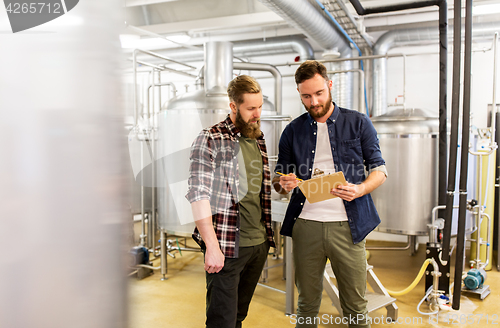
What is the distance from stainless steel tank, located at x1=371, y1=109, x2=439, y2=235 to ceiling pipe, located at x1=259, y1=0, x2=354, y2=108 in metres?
1.17

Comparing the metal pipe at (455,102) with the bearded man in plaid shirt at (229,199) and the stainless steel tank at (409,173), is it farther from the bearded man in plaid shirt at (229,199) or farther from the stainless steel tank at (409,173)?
the bearded man in plaid shirt at (229,199)

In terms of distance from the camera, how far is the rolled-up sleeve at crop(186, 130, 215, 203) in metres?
1.42

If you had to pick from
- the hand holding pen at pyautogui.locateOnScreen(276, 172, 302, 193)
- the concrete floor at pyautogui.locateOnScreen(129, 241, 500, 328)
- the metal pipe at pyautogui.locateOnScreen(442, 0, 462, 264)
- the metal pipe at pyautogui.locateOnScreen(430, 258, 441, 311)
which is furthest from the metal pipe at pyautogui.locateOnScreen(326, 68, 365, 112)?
the hand holding pen at pyautogui.locateOnScreen(276, 172, 302, 193)

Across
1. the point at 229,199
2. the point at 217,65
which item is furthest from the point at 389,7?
the point at 229,199

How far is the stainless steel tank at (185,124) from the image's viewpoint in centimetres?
333

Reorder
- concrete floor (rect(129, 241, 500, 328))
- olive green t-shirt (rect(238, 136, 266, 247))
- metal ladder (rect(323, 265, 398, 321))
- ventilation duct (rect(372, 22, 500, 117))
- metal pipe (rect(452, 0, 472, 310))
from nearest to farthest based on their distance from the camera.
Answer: olive green t-shirt (rect(238, 136, 266, 247))
metal pipe (rect(452, 0, 472, 310))
metal ladder (rect(323, 265, 398, 321))
concrete floor (rect(129, 241, 500, 328))
ventilation duct (rect(372, 22, 500, 117))

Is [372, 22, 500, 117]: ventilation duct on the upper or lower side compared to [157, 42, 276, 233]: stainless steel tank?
upper

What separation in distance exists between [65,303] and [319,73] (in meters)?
→ 1.47

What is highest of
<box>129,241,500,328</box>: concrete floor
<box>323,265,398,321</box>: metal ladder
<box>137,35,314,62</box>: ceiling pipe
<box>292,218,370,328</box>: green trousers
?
<box>137,35,314,62</box>: ceiling pipe

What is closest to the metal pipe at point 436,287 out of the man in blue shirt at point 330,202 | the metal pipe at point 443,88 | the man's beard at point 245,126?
the metal pipe at point 443,88

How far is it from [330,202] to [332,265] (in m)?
0.29

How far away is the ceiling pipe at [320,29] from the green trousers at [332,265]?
6.42 ft

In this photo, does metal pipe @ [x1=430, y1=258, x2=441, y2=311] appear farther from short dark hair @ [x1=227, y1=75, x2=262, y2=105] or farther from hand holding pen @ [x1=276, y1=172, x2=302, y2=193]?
short dark hair @ [x1=227, y1=75, x2=262, y2=105]

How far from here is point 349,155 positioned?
1734mm
